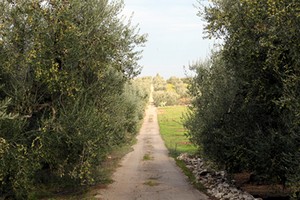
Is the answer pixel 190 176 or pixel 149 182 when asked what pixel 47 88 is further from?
pixel 190 176

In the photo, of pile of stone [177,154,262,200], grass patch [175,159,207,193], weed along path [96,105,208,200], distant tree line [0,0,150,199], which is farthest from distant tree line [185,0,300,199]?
distant tree line [0,0,150,199]

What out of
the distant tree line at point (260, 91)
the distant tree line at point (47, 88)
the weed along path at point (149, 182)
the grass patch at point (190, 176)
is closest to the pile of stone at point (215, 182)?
the grass patch at point (190, 176)

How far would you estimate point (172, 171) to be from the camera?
Result: 28.7 metres

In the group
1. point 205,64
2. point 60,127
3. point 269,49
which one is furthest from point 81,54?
point 205,64

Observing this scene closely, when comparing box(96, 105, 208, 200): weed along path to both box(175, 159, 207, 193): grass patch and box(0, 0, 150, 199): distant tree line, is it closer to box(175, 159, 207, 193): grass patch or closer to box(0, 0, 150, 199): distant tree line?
box(175, 159, 207, 193): grass patch

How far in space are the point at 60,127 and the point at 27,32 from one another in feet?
15.6

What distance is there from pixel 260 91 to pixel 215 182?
10.3 m

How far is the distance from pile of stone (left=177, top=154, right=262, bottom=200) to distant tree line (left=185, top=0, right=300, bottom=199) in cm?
148

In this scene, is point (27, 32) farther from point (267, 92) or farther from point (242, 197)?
point (242, 197)

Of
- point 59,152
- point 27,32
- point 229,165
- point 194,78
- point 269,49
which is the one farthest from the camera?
point 194,78

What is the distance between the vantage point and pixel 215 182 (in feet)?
77.5

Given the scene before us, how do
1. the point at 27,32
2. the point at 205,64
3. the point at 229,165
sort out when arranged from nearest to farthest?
1. the point at 27,32
2. the point at 229,165
3. the point at 205,64

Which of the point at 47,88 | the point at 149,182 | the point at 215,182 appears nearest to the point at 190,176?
the point at 215,182

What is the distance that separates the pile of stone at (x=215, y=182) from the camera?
62.5 feet
